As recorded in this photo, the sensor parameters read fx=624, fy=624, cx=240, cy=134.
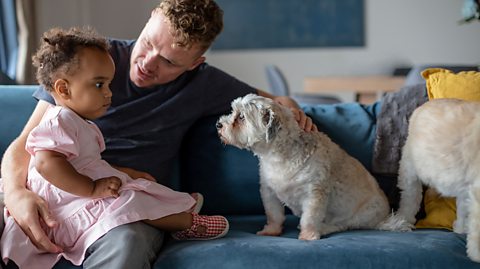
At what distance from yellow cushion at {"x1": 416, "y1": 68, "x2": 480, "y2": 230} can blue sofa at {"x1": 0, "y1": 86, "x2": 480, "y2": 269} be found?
8 cm

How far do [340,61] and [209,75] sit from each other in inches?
179

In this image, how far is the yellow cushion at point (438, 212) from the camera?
2.21 m

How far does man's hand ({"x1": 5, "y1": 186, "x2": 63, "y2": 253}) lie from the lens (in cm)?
176

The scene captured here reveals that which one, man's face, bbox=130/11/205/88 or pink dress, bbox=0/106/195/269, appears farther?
man's face, bbox=130/11/205/88

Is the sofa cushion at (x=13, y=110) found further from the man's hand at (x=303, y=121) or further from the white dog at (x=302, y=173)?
the man's hand at (x=303, y=121)

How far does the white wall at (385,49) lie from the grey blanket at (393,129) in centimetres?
434

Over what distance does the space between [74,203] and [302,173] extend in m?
0.76

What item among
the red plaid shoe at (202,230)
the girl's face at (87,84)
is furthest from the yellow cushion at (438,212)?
the girl's face at (87,84)

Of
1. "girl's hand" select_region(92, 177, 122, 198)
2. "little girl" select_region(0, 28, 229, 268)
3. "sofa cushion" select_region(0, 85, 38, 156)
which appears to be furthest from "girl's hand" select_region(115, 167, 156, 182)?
"sofa cushion" select_region(0, 85, 38, 156)

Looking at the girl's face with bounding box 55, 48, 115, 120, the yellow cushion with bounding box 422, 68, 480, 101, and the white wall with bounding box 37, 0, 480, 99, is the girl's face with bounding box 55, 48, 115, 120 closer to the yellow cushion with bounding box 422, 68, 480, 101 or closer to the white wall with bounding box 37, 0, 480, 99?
the yellow cushion with bounding box 422, 68, 480, 101

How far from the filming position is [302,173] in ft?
6.99

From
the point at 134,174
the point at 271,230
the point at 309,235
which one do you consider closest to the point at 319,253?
the point at 309,235

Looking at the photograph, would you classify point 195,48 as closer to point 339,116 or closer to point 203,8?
point 203,8

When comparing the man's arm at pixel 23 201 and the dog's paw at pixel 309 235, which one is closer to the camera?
the man's arm at pixel 23 201
